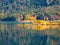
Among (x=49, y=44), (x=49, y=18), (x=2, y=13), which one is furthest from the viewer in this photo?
(x=2, y=13)

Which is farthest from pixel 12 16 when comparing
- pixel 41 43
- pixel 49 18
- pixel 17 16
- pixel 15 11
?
pixel 41 43

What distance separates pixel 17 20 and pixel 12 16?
5371mm

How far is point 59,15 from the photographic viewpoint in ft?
531

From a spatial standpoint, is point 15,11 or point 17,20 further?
point 15,11

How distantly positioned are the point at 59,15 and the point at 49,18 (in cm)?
794

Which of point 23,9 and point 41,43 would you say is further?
point 23,9

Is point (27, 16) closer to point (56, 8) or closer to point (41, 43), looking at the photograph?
point (56, 8)

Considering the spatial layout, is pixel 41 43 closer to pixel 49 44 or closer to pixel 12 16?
pixel 49 44

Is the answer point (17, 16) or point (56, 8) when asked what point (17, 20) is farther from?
point (56, 8)

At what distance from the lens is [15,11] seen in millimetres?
195375

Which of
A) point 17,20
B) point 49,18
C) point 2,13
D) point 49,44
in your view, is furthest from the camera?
point 2,13

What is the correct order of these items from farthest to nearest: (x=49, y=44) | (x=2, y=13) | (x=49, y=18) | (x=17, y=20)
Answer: (x=2, y=13), (x=17, y=20), (x=49, y=18), (x=49, y=44)

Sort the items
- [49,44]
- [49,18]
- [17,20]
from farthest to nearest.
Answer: [17,20], [49,18], [49,44]

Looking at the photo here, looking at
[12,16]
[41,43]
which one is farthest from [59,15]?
[41,43]
